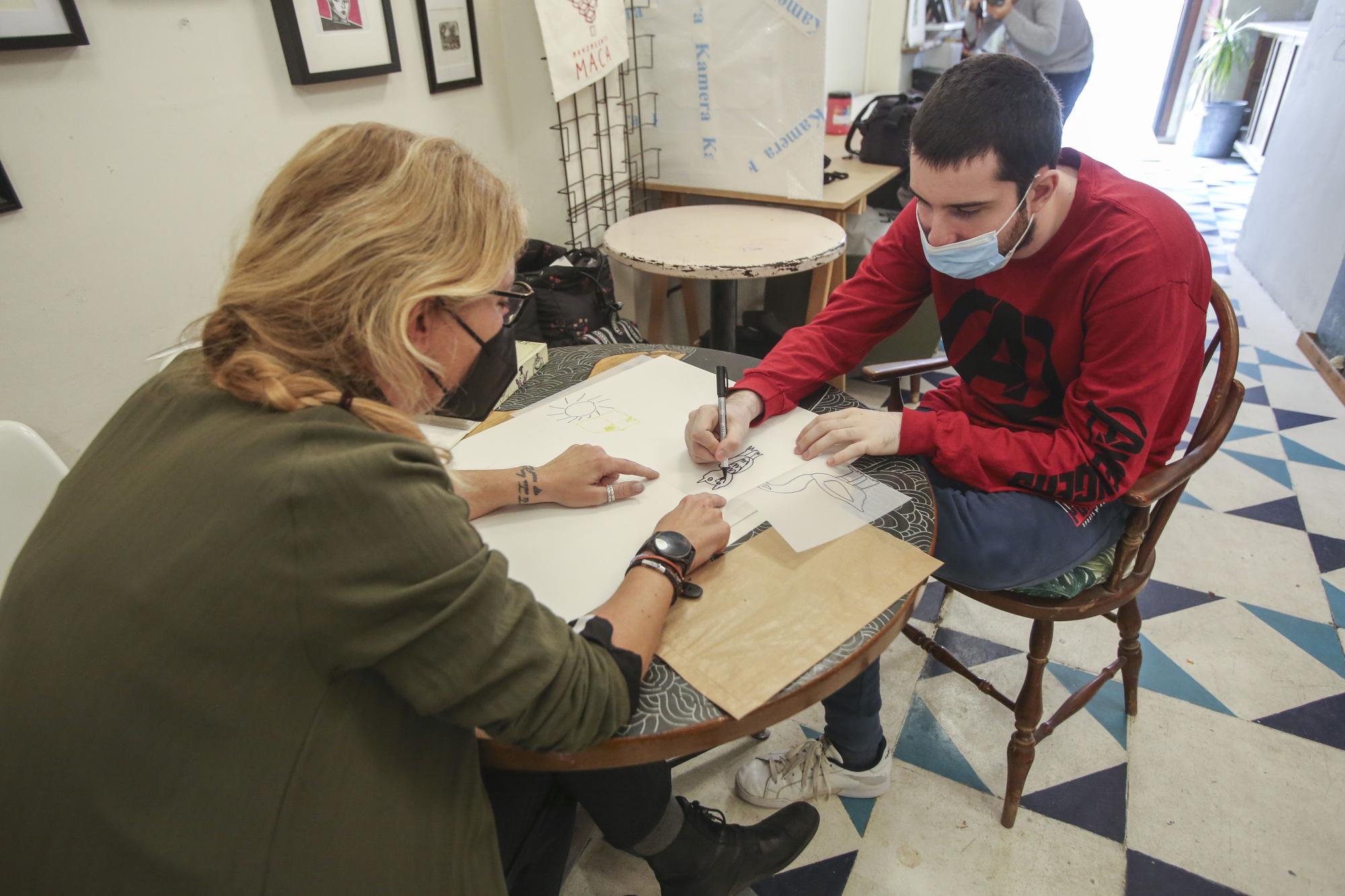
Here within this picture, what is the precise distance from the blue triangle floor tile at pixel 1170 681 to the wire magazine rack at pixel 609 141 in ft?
6.38

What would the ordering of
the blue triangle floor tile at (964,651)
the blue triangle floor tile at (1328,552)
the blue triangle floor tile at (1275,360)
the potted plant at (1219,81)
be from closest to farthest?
the blue triangle floor tile at (964,651)
the blue triangle floor tile at (1328,552)
the blue triangle floor tile at (1275,360)
the potted plant at (1219,81)

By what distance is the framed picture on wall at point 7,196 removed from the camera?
3.75 ft

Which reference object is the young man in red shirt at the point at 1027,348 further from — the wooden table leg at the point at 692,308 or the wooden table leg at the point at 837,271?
the wooden table leg at the point at 692,308

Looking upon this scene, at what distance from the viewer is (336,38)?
1.60 meters

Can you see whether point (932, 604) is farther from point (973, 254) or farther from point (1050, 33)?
point (1050, 33)

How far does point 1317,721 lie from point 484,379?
1.88m

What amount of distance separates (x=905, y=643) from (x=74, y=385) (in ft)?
5.97

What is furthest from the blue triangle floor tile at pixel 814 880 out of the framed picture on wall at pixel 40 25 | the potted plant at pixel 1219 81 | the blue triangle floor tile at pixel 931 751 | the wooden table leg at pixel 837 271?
the potted plant at pixel 1219 81

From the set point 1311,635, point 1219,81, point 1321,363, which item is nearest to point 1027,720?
point 1311,635

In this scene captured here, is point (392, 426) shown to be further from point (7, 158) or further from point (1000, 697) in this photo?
point (1000, 697)

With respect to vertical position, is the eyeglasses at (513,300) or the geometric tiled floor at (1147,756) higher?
the eyeglasses at (513,300)

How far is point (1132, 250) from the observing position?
1.05 meters

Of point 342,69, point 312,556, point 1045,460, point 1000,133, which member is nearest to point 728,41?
point 342,69

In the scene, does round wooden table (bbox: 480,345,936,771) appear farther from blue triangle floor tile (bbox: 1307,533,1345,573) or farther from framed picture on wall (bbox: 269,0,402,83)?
blue triangle floor tile (bbox: 1307,533,1345,573)
